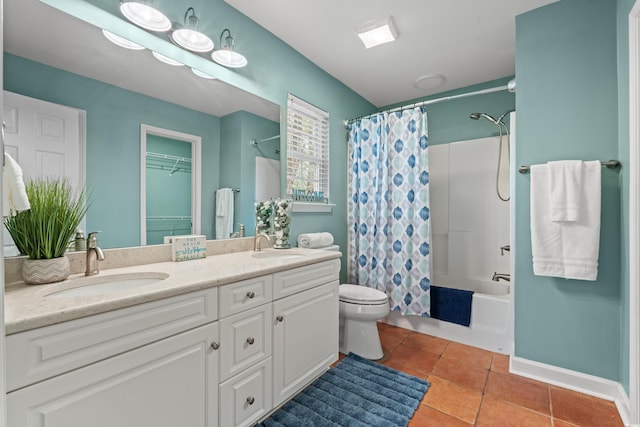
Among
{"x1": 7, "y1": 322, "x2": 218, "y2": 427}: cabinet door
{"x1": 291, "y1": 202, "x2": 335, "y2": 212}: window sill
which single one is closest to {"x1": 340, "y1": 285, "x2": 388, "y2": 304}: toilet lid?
{"x1": 291, "y1": 202, "x2": 335, "y2": 212}: window sill

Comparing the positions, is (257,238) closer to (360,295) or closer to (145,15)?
(360,295)

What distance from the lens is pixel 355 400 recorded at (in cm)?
164

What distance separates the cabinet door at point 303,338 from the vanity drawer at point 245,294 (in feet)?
0.35

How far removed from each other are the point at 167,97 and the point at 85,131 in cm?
45

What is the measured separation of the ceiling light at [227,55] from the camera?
5.82 feet

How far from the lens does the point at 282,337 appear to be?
151cm

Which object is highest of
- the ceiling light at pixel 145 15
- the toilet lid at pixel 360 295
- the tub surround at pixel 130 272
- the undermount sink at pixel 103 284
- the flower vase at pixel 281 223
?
the ceiling light at pixel 145 15

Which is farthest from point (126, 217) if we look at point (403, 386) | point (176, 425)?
point (403, 386)

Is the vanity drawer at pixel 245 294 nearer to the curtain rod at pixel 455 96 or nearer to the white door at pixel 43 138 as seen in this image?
the white door at pixel 43 138

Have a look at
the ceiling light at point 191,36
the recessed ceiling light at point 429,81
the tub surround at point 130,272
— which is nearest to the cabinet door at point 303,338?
the tub surround at point 130,272

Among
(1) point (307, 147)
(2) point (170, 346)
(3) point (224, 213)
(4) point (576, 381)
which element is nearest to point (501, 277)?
(4) point (576, 381)

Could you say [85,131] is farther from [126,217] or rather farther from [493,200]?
[493,200]

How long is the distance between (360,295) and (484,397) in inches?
38.3

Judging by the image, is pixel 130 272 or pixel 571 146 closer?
pixel 130 272
